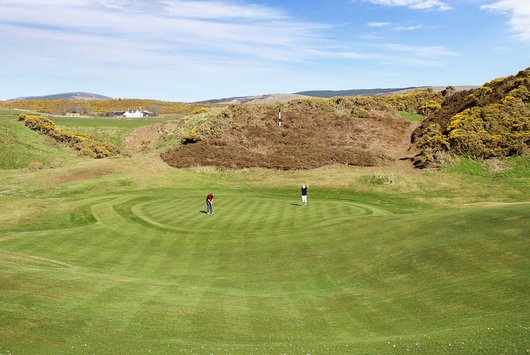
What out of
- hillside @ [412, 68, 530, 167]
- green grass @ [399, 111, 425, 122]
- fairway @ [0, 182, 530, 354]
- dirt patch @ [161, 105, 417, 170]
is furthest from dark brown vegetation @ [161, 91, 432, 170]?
fairway @ [0, 182, 530, 354]

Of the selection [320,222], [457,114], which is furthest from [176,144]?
[320,222]

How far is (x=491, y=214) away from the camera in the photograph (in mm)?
22016

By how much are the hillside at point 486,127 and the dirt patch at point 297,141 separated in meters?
5.67

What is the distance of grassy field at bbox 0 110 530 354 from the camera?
1167cm

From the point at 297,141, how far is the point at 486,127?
2749cm

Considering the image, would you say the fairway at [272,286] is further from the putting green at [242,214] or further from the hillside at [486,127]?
the hillside at [486,127]

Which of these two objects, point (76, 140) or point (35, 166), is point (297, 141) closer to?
point (35, 166)

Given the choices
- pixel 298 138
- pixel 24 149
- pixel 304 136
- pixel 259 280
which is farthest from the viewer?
pixel 24 149

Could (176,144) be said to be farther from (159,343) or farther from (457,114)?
(159,343)

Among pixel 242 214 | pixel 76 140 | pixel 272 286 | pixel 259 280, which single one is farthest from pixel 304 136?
pixel 272 286

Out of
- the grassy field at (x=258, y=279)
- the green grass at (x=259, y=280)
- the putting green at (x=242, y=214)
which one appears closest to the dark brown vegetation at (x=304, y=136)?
the putting green at (x=242, y=214)

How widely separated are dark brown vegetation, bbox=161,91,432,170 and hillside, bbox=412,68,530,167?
5.69 m

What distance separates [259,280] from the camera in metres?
19.3

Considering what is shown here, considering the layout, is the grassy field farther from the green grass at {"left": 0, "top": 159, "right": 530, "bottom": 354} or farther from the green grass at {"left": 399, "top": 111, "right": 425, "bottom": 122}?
the green grass at {"left": 399, "top": 111, "right": 425, "bottom": 122}
